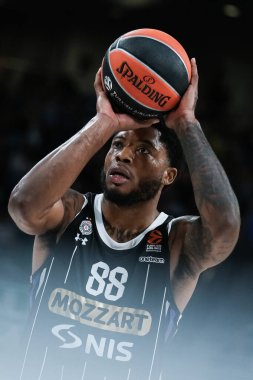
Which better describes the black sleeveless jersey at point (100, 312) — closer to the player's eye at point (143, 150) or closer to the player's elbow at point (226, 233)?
the player's elbow at point (226, 233)

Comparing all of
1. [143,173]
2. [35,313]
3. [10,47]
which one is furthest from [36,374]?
[10,47]

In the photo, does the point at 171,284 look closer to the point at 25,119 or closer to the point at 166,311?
the point at 166,311

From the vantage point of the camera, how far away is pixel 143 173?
3.45m

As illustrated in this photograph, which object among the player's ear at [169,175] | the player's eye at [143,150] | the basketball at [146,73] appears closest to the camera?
the basketball at [146,73]

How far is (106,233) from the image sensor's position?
348 centimetres

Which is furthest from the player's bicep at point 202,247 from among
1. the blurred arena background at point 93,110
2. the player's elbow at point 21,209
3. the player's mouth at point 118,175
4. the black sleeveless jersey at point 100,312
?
the blurred arena background at point 93,110

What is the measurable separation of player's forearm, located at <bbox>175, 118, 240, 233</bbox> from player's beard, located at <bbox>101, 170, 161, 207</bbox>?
0.25 metres

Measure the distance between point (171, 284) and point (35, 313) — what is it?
611 millimetres

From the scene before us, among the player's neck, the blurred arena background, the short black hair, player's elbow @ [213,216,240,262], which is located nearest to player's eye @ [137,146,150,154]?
the short black hair

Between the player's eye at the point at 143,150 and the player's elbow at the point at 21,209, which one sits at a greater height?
the player's eye at the point at 143,150

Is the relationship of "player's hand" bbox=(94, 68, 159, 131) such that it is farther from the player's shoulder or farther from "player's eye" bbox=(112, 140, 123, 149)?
the player's shoulder

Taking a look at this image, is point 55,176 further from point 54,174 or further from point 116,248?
point 116,248

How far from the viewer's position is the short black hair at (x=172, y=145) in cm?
353

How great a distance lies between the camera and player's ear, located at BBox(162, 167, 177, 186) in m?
3.58
